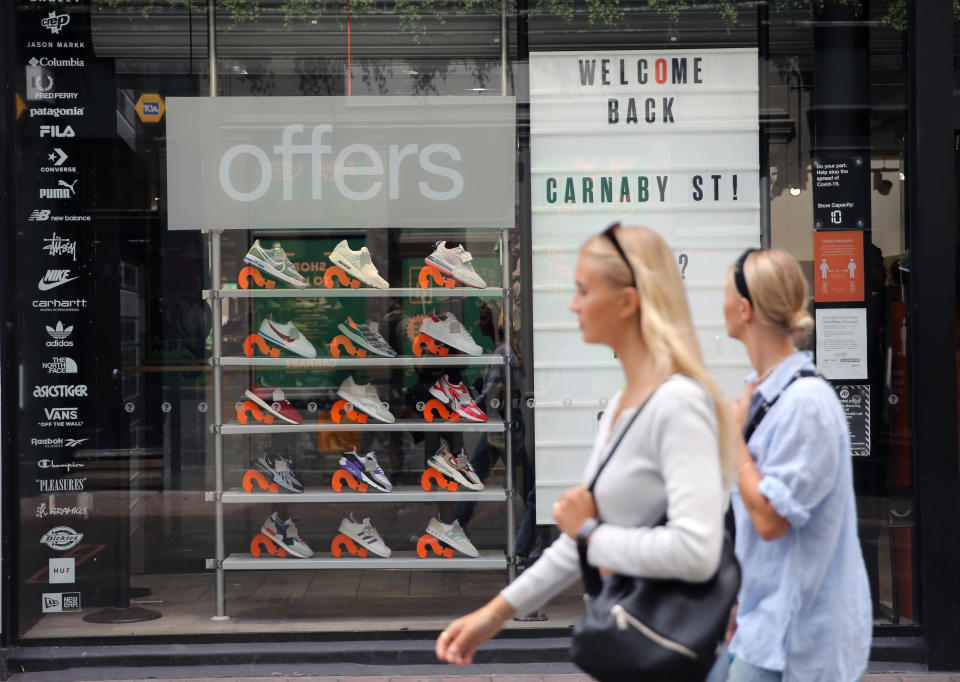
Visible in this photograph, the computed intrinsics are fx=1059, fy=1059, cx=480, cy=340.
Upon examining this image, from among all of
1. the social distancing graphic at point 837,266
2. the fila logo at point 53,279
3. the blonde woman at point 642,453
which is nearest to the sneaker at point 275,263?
the fila logo at point 53,279

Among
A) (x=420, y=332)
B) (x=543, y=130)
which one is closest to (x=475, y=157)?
(x=543, y=130)

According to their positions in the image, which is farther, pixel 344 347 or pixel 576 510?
pixel 344 347

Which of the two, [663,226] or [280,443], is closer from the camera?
[663,226]

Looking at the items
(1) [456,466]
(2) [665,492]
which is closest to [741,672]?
(2) [665,492]

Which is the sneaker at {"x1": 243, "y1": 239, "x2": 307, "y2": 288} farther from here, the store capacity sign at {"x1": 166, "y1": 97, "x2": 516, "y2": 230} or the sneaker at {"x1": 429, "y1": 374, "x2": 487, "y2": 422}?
the sneaker at {"x1": 429, "y1": 374, "x2": 487, "y2": 422}

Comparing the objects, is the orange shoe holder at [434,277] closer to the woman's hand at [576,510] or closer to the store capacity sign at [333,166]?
the store capacity sign at [333,166]

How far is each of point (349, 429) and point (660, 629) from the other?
169 inches

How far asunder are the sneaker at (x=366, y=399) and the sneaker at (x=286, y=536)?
818 mm

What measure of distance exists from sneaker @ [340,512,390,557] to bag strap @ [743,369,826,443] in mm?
3844

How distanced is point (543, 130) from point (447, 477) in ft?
6.82

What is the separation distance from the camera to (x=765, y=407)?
2639mm

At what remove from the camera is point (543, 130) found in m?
5.98

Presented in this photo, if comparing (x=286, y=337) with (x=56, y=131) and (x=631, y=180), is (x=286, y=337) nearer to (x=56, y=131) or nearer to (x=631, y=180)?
(x=56, y=131)

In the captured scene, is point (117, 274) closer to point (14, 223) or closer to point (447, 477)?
point (14, 223)
